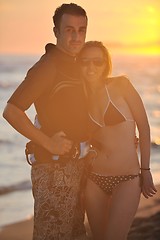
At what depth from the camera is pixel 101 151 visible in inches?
182

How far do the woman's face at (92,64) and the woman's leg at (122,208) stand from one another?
0.96 metres

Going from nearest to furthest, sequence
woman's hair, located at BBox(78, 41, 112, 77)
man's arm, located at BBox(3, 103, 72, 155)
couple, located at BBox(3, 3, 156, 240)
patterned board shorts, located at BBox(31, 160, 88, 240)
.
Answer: man's arm, located at BBox(3, 103, 72, 155)
couple, located at BBox(3, 3, 156, 240)
patterned board shorts, located at BBox(31, 160, 88, 240)
woman's hair, located at BBox(78, 41, 112, 77)

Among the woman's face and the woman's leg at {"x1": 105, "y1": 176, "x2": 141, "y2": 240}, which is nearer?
the woman's leg at {"x1": 105, "y1": 176, "x2": 141, "y2": 240}

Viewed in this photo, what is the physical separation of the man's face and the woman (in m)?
0.17

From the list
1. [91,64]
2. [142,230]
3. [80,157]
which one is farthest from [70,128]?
[142,230]

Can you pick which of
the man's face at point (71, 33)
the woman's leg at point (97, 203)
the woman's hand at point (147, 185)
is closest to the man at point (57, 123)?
the man's face at point (71, 33)

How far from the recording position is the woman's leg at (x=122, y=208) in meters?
4.48

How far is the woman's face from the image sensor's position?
15.0ft

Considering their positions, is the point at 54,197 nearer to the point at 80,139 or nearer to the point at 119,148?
the point at 80,139

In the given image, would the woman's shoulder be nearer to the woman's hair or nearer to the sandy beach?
the woman's hair

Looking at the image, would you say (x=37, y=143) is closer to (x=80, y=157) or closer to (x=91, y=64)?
(x=80, y=157)

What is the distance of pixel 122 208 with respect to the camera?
4480 millimetres

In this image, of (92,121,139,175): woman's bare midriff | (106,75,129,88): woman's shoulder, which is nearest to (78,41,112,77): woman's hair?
(106,75,129,88): woman's shoulder

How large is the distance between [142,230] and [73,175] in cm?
267
